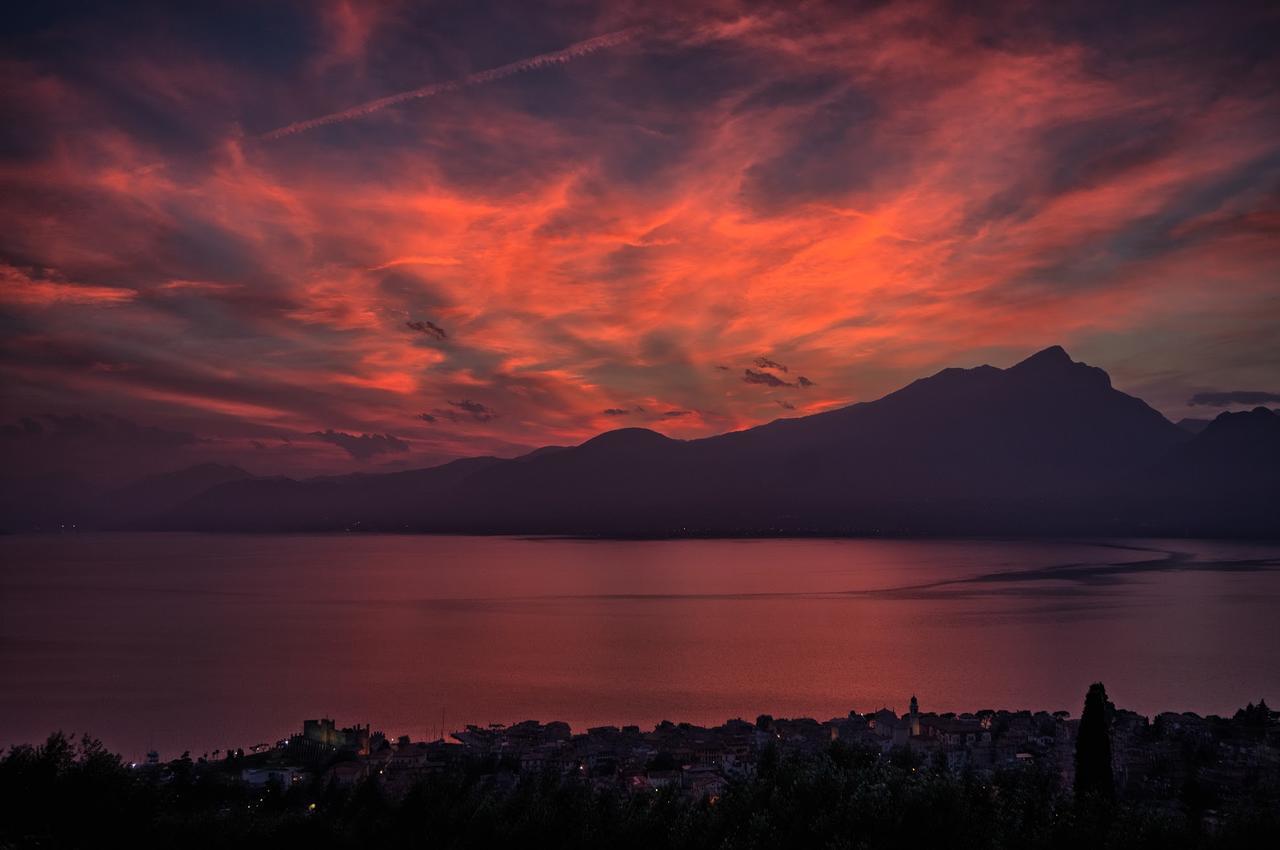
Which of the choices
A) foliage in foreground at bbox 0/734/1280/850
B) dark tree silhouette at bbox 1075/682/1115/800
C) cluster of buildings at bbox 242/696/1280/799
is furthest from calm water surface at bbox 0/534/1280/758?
dark tree silhouette at bbox 1075/682/1115/800

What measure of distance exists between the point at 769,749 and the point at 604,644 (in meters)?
36.8

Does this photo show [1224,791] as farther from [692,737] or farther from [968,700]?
[968,700]

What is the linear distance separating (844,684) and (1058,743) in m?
17.8

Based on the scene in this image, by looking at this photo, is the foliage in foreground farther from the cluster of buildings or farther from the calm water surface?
the calm water surface

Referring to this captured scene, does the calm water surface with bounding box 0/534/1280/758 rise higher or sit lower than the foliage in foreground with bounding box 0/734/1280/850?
lower

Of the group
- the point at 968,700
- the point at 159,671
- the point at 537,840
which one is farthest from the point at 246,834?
the point at 159,671

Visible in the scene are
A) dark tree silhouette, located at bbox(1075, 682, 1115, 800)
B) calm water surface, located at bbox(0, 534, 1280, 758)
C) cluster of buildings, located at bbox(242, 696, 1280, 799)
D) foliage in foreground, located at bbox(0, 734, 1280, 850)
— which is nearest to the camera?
foliage in foreground, located at bbox(0, 734, 1280, 850)

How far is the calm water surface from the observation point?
40.1 m

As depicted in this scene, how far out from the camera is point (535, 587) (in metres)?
97.5

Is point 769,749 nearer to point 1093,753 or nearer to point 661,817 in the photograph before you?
point 1093,753

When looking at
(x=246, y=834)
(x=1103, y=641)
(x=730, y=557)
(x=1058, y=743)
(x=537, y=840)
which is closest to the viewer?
(x=537, y=840)

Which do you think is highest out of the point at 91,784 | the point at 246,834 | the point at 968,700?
the point at 91,784

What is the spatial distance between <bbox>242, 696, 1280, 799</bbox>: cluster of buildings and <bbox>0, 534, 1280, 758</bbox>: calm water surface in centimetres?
677

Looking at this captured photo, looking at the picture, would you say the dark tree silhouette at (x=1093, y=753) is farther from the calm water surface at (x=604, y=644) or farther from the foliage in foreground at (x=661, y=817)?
the calm water surface at (x=604, y=644)
